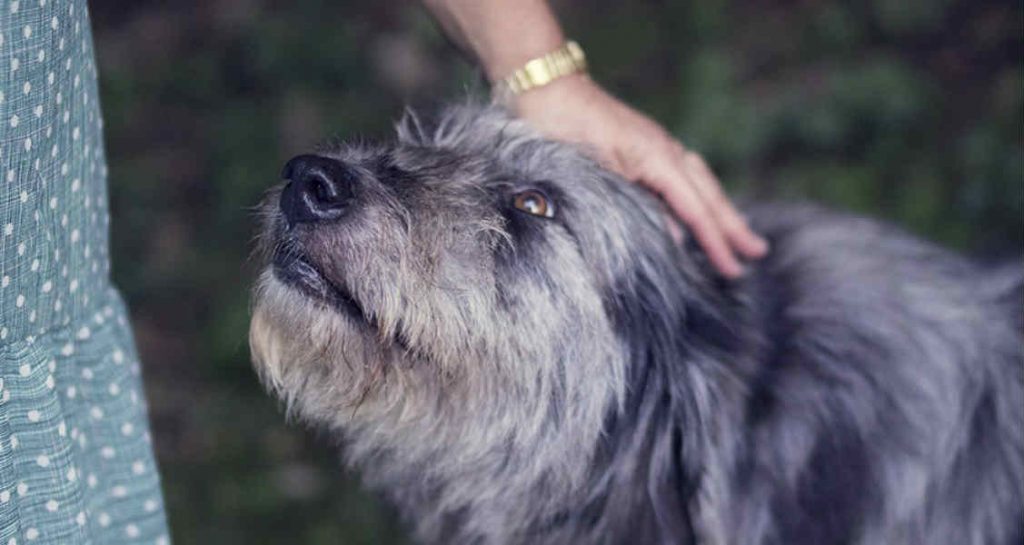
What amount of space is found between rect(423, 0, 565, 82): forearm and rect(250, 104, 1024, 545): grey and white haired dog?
131mm

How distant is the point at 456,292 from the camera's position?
237cm

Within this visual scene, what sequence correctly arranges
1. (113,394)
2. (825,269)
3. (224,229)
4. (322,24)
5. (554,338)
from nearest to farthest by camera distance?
(113,394)
(554,338)
(825,269)
(224,229)
(322,24)

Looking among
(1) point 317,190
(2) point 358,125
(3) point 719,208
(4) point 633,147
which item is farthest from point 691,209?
(2) point 358,125

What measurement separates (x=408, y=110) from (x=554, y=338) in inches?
28.9

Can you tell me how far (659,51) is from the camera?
17.9ft

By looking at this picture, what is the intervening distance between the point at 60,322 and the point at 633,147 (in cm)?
125

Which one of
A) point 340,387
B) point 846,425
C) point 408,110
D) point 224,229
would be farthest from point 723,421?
point 224,229

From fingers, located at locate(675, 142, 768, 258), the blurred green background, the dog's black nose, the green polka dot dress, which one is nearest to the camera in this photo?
the green polka dot dress

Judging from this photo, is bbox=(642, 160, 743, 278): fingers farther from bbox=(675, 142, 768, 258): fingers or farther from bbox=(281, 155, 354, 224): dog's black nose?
bbox=(281, 155, 354, 224): dog's black nose

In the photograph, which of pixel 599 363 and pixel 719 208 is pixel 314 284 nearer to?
pixel 599 363

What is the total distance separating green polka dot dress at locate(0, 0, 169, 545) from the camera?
183 centimetres

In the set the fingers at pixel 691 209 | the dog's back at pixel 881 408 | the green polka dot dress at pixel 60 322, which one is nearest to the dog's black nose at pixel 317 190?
the green polka dot dress at pixel 60 322

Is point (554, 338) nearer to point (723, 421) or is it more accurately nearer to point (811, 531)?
point (723, 421)

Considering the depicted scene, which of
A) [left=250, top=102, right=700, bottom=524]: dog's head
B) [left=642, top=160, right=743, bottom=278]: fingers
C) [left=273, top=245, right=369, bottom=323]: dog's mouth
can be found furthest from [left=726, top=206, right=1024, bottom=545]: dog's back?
[left=273, top=245, right=369, bottom=323]: dog's mouth
